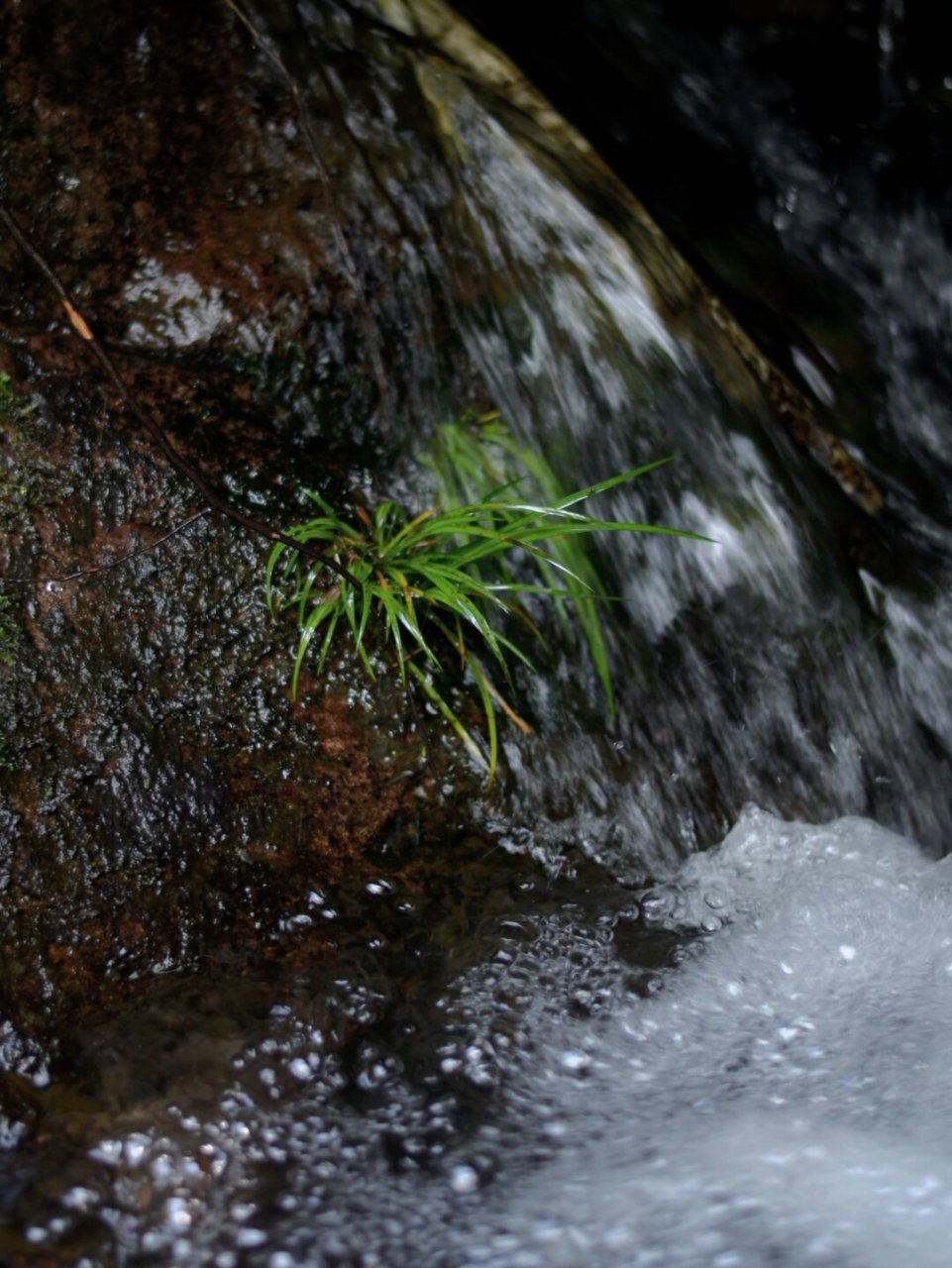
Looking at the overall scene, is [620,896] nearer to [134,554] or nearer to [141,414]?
[134,554]

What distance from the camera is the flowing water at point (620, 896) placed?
154cm

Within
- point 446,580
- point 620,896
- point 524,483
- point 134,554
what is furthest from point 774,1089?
point 134,554

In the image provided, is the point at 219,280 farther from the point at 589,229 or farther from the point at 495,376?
the point at 589,229

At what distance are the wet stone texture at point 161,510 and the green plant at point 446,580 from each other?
0.09 metres

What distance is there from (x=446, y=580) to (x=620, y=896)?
2.41 feet

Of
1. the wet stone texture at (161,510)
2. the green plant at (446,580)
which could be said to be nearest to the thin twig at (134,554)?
the wet stone texture at (161,510)

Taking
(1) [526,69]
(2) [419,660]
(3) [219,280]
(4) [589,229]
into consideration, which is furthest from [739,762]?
(1) [526,69]

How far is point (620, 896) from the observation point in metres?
2.20

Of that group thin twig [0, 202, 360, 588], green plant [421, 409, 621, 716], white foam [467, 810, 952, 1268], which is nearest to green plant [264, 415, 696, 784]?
green plant [421, 409, 621, 716]

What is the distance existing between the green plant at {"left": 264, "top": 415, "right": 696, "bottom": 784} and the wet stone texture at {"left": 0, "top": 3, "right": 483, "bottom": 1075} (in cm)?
9

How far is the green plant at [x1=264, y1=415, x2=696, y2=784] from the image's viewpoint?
7.29 feet

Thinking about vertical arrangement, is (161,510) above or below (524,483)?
above

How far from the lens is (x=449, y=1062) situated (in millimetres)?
1782

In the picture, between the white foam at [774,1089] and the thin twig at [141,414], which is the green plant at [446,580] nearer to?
the thin twig at [141,414]
